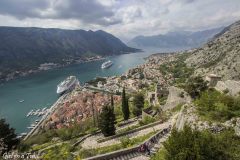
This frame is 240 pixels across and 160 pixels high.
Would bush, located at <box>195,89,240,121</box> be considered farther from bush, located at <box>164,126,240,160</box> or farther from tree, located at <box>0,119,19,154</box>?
tree, located at <box>0,119,19,154</box>

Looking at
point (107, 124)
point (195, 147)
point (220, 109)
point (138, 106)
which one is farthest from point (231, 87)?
point (138, 106)

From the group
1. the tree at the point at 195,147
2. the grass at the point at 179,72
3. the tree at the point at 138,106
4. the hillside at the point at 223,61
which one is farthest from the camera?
the grass at the point at 179,72

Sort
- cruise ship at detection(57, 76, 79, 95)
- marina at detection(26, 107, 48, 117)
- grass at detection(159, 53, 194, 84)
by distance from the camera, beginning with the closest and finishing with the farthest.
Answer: marina at detection(26, 107, 48, 117) < grass at detection(159, 53, 194, 84) < cruise ship at detection(57, 76, 79, 95)

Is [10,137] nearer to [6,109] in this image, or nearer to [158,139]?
[158,139]

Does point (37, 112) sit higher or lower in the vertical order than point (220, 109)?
lower

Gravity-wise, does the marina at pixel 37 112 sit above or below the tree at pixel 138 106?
below

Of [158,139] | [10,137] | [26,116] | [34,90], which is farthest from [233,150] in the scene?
[34,90]

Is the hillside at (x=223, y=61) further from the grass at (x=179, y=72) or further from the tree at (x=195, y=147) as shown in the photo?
the tree at (x=195, y=147)

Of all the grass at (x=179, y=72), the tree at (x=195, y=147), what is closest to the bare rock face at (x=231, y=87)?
the tree at (x=195, y=147)

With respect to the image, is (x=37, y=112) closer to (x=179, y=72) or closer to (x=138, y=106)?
(x=138, y=106)

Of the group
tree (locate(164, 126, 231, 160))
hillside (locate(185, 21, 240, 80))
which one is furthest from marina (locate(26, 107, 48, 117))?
tree (locate(164, 126, 231, 160))

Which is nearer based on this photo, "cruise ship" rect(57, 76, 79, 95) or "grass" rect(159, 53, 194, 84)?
"grass" rect(159, 53, 194, 84)

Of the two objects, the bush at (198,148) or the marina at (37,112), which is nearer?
the bush at (198,148)
